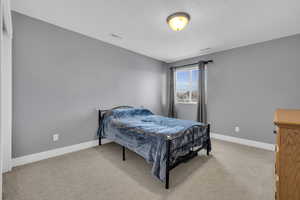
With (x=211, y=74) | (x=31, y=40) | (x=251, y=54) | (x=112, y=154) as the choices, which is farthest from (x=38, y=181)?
(x=251, y=54)

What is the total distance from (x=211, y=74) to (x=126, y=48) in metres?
2.61

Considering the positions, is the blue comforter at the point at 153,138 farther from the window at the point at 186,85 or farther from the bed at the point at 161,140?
the window at the point at 186,85

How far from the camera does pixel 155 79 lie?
15.1 feet

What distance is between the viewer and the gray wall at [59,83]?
2166 mm

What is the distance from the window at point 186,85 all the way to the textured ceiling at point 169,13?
1.26 meters

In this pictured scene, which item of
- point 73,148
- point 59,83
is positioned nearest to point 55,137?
point 73,148

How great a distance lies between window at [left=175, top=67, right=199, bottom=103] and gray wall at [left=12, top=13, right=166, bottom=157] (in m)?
2.00

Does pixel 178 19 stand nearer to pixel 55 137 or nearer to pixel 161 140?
pixel 161 140

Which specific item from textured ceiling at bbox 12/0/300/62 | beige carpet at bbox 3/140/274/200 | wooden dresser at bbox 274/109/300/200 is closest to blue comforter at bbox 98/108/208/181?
beige carpet at bbox 3/140/274/200

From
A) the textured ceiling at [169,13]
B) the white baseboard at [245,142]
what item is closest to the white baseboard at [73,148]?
the white baseboard at [245,142]

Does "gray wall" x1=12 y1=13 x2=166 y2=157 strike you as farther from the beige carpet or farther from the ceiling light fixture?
the ceiling light fixture

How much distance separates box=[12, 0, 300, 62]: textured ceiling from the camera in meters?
1.92

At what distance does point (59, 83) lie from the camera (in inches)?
100.0

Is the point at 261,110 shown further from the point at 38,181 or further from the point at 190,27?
the point at 38,181
